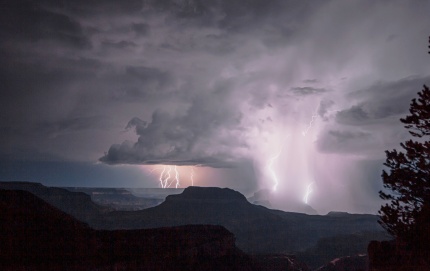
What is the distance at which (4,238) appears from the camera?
47.1m

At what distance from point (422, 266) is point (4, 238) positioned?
52.2 meters

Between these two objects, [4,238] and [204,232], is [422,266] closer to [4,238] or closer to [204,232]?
[4,238]

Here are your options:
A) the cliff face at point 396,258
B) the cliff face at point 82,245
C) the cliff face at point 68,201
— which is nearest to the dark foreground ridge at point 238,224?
the cliff face at point 68,201

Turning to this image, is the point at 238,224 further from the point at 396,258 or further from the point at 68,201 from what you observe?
the point at 396,258

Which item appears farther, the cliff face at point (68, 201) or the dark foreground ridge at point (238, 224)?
the cliff face at point (68, 201)

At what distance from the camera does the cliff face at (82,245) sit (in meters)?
47.5

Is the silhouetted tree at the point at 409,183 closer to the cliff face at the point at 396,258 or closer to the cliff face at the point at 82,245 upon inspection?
the cliff face at the point at 396,258

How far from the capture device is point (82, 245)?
177 ft

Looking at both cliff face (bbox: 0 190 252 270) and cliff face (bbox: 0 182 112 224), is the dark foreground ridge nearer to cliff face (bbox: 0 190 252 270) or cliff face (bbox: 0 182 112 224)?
cliff face (bbox: 0 182 112 224)

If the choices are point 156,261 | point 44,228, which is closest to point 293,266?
point 156,261

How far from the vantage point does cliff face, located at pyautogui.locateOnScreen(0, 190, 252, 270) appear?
1870 inches

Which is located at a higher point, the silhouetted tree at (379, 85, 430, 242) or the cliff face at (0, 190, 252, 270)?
the silhouetted tree at (379, 85, 430, 242)

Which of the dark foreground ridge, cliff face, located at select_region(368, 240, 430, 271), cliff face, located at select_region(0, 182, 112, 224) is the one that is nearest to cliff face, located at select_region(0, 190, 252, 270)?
cliff face, located at select_region(368, 240, 430, 271)

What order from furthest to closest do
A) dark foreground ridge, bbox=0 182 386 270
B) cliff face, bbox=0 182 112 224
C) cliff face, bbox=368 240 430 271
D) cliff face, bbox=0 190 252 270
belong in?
1. cliff face, bbox=0 182 112 224
2. dark foreground ridge, bbox=0 182 386 270
3. cliff face, bbox=0 190 252 270
4. cliff face, bbox=368 240 430 271
